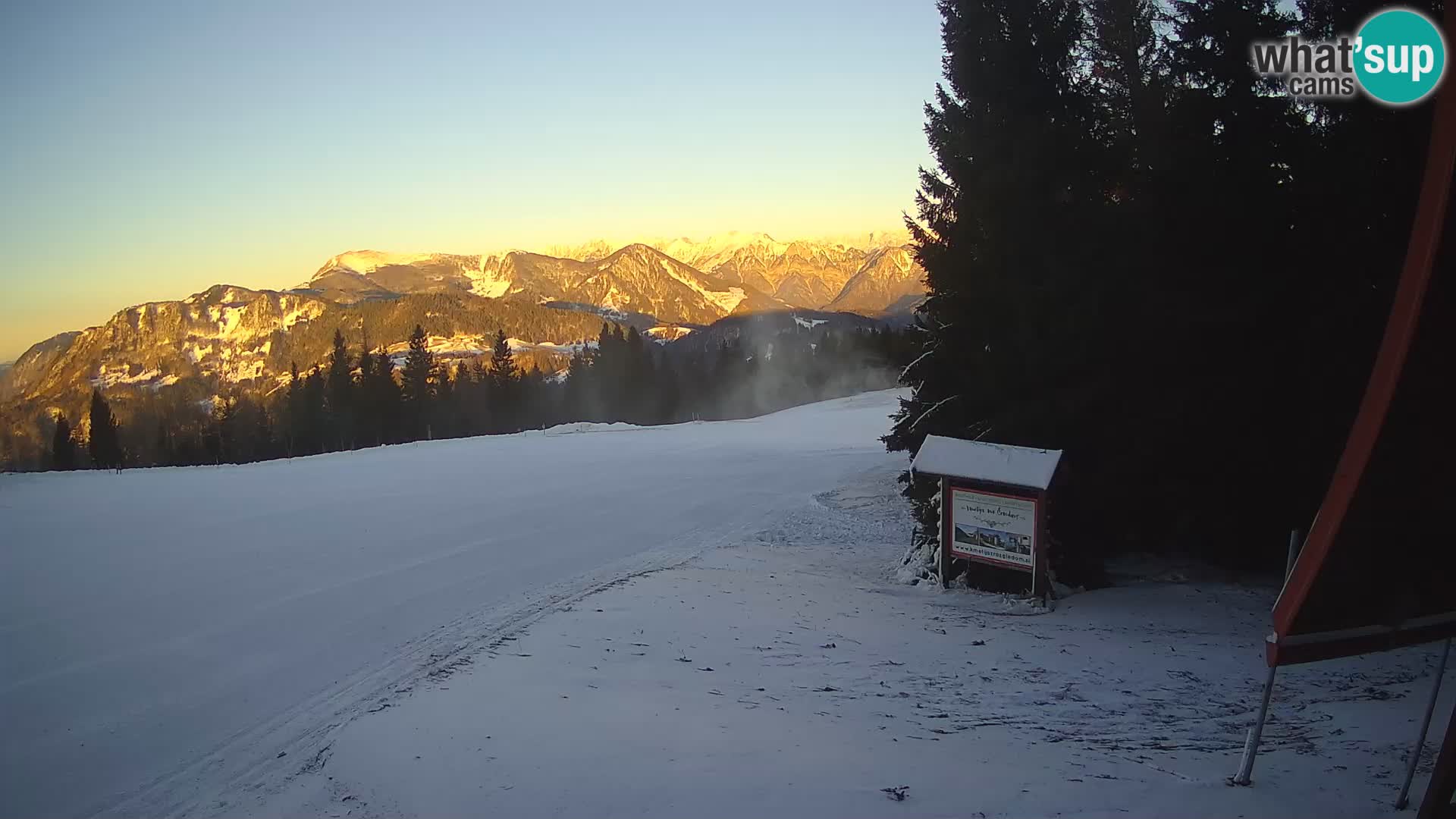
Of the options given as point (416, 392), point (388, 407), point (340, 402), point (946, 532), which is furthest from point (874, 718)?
point (340, 402)

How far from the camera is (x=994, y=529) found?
15414 millimetres

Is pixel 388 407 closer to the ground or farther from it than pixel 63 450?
farther from it

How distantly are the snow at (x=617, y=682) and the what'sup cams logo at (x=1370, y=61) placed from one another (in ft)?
25.4

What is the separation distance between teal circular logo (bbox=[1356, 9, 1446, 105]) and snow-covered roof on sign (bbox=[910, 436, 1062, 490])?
7055mm

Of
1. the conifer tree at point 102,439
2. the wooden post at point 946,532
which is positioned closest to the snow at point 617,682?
the wooden post at point 946,532

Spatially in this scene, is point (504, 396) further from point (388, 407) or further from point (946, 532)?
point (946, 532)

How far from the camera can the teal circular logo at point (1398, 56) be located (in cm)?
1045

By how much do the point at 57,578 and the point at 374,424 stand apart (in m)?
53.1

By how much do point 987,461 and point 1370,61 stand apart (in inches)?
324

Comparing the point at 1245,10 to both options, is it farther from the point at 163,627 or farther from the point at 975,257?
the point at 163,627

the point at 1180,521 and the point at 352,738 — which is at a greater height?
the point at 1180,521

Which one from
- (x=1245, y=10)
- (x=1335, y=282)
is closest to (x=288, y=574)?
(x=1335, y=282)

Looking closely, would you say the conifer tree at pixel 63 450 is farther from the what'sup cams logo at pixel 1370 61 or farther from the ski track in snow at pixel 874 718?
the what'sup cams logo at pixel 1370 61

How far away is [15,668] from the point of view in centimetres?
1165
